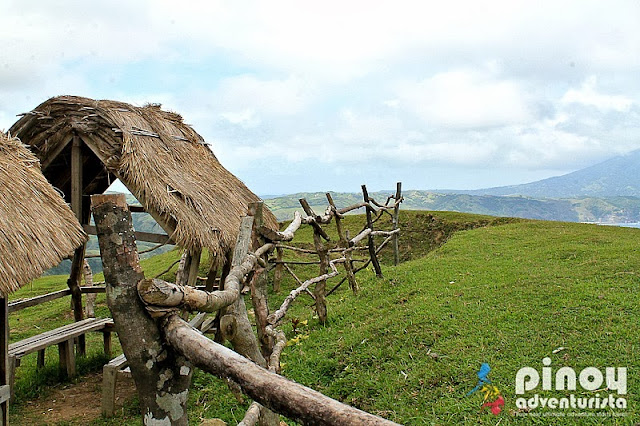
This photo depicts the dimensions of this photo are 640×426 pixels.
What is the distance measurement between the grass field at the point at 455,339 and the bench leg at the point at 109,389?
0.14m

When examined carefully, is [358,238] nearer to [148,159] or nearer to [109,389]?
[148,159]

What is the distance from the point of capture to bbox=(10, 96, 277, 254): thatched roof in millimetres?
6648

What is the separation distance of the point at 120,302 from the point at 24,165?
5286 millimetres

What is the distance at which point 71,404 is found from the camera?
6.46 metres

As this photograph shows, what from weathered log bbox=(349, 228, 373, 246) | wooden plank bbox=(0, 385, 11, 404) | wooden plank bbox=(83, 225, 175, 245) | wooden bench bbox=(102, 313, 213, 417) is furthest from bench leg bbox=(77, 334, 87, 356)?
weathered log bbox=(349, 228, 373, 246)

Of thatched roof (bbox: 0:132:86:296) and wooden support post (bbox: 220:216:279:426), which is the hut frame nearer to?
thatched roof (bbox: 0:132:86:296)

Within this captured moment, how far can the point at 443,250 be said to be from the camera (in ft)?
42.7

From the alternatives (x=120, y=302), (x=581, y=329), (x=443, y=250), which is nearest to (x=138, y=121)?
(x=120, y=302)

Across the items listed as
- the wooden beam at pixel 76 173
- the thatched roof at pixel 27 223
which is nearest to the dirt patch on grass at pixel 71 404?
the thatched roof at pixel 27 223

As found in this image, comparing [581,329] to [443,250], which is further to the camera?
[443,250]

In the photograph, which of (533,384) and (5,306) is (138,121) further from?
(533,384)
